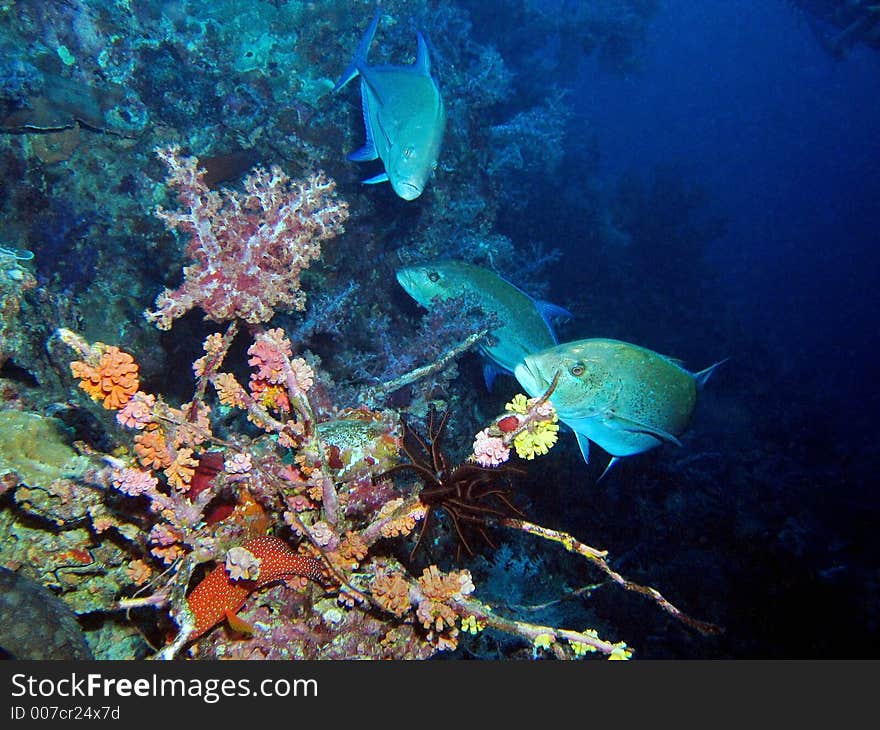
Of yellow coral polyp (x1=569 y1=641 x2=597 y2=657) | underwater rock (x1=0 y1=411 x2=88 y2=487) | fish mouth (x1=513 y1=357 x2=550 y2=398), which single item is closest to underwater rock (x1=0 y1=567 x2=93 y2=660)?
underwater rock (x1=0 y1=411 x2=88 y2=487)

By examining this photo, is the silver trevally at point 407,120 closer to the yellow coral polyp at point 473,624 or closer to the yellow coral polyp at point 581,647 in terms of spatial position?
the yellow coral polyp at point 473,624

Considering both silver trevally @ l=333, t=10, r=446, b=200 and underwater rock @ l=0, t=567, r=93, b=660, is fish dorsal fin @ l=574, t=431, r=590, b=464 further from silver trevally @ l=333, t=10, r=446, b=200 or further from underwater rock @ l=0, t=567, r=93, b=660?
underwater rock @ l=0, t=567, r=93, b=660

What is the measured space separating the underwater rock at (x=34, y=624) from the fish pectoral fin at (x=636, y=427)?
2735mm

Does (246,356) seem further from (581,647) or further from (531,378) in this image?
(581,647)

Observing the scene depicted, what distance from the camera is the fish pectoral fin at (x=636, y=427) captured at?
2850mm

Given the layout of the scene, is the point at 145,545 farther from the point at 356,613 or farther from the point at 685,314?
Result: the point at 685,314

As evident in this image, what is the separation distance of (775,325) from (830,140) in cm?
8121

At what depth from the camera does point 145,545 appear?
183 centimetres

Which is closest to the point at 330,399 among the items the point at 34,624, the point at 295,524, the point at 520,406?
the point at 295,524

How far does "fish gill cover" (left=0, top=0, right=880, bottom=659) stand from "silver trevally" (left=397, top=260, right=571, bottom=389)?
0.09ft

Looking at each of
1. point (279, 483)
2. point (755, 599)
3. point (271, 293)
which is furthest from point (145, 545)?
point (755, 599)

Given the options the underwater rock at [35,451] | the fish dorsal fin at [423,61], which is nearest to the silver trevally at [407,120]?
the fish dorsal fin at [423,61]

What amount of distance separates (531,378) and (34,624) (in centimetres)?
231

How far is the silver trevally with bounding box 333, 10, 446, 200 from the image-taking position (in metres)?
3.14
